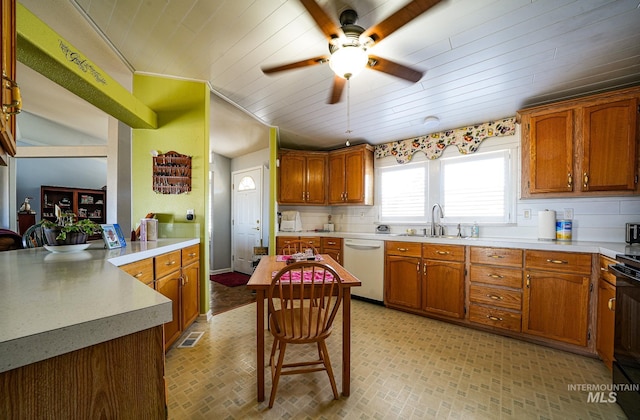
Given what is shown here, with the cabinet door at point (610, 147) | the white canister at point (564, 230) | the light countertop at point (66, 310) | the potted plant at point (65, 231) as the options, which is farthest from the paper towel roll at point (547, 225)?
the potted plant at point (65, 231)

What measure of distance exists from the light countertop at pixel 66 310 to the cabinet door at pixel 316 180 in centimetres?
300

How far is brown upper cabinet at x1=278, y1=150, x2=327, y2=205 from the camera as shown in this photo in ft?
12.5

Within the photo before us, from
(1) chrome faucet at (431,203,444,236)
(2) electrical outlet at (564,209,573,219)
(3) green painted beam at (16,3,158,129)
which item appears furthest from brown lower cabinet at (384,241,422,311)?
(3) green painted beam at (16,3,158,129)

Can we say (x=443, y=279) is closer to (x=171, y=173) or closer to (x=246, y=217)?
(x=171, y=173)

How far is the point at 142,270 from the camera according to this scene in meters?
1.57

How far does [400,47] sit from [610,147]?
81.5 inches

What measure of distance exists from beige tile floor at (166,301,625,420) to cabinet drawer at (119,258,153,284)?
712 mm

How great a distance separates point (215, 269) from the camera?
459 cm

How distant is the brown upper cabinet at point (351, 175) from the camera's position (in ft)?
11.8

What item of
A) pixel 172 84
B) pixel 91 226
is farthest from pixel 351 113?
pixel 91 226

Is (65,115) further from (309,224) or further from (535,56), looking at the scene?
(535,56)

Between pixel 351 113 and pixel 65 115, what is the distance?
13.5ft

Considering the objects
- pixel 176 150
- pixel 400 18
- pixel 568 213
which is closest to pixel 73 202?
pixel 176 150

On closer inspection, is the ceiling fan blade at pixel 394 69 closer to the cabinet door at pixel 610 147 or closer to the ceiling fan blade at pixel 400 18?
the ceiling fan blade at pixel 400 18
